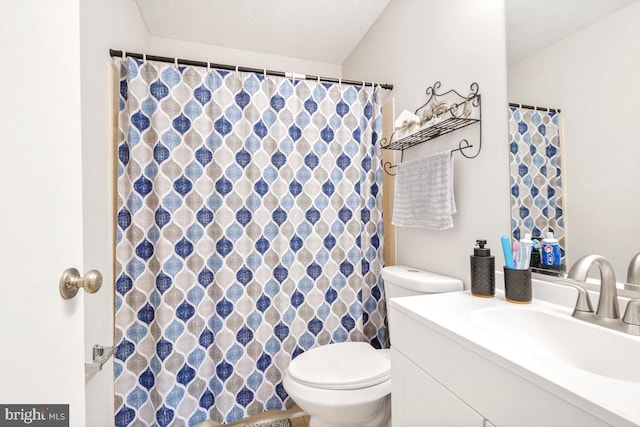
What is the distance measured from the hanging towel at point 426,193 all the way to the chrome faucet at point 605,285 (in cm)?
53

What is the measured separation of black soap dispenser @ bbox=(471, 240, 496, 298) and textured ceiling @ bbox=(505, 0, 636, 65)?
72 centimetres

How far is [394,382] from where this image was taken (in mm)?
1008

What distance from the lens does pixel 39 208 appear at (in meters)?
0.49

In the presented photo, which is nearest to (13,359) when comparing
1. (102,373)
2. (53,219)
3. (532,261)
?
(53,219)

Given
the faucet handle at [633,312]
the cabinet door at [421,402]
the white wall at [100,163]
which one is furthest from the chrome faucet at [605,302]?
the white wall at [100,163]

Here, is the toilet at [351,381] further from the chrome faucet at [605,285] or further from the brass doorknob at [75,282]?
the brass doorknob at [75,282]

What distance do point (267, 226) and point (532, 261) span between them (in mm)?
1208

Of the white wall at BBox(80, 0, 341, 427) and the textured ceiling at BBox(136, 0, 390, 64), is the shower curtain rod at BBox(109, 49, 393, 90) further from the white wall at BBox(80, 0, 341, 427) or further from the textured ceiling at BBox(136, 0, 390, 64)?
the textured ceiling at BBox(136, 0, 390, 64)

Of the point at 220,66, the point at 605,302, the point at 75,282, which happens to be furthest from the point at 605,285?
the point at 220,66

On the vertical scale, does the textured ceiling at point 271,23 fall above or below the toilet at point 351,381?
above

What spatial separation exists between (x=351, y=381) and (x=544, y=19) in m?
1.52

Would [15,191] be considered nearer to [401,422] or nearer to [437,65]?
[401,422]

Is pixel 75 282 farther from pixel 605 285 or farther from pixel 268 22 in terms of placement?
pixel 268 22

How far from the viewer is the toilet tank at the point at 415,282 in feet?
4.13
